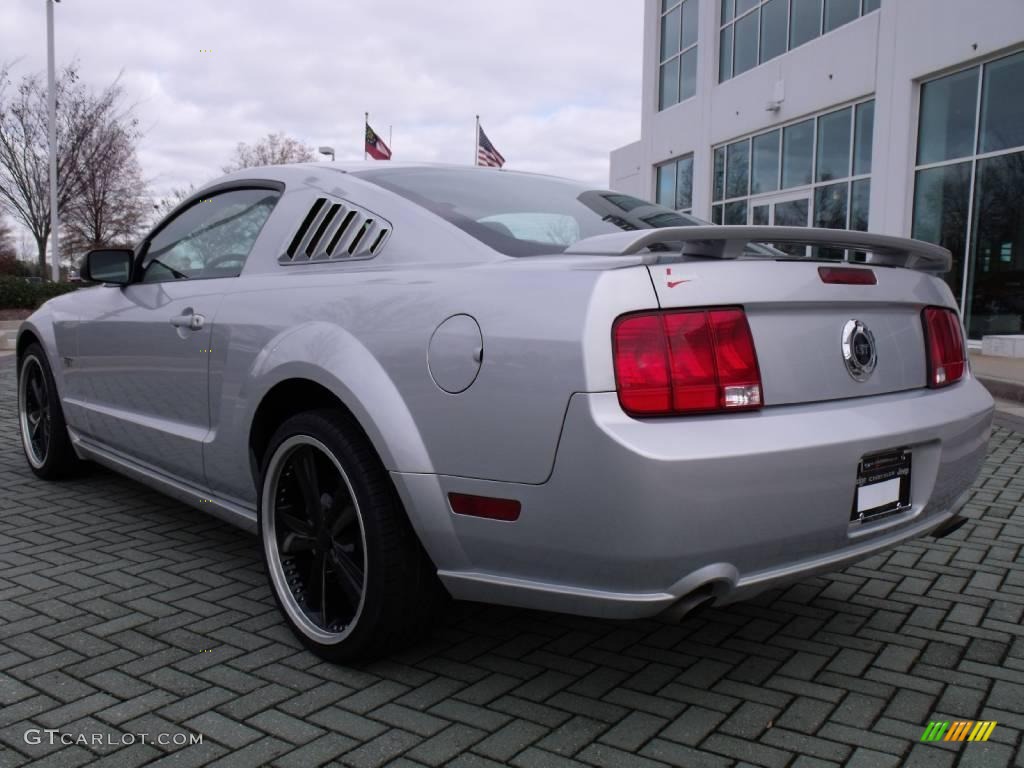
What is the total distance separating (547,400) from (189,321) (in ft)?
5.92

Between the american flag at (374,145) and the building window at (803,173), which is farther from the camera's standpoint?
the american flag at (374,145)

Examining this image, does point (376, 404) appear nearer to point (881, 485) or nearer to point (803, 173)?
point (881, 485)

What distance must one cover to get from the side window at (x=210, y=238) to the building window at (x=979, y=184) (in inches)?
437

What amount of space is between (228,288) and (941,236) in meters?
12.2

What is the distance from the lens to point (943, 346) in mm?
2793

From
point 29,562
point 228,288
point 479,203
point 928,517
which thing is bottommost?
point 29,562

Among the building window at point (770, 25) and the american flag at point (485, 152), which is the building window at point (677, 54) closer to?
the building window at point (770, 25)

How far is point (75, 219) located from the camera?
3036 cm

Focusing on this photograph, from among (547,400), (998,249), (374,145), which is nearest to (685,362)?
(547,400)

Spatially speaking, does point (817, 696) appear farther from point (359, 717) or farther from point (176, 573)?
point (176, 573)

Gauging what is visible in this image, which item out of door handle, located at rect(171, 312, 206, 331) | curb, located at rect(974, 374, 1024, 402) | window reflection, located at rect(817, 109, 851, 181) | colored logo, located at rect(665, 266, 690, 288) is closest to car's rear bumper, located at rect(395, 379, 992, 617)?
colored logo, located at rect(665, 266, 690, 288)

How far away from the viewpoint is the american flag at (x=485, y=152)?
64.5 ft

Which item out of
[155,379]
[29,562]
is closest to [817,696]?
[155,379]

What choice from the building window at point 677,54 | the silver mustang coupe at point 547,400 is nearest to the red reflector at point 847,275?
the silver mustang coupe at point 547,400
